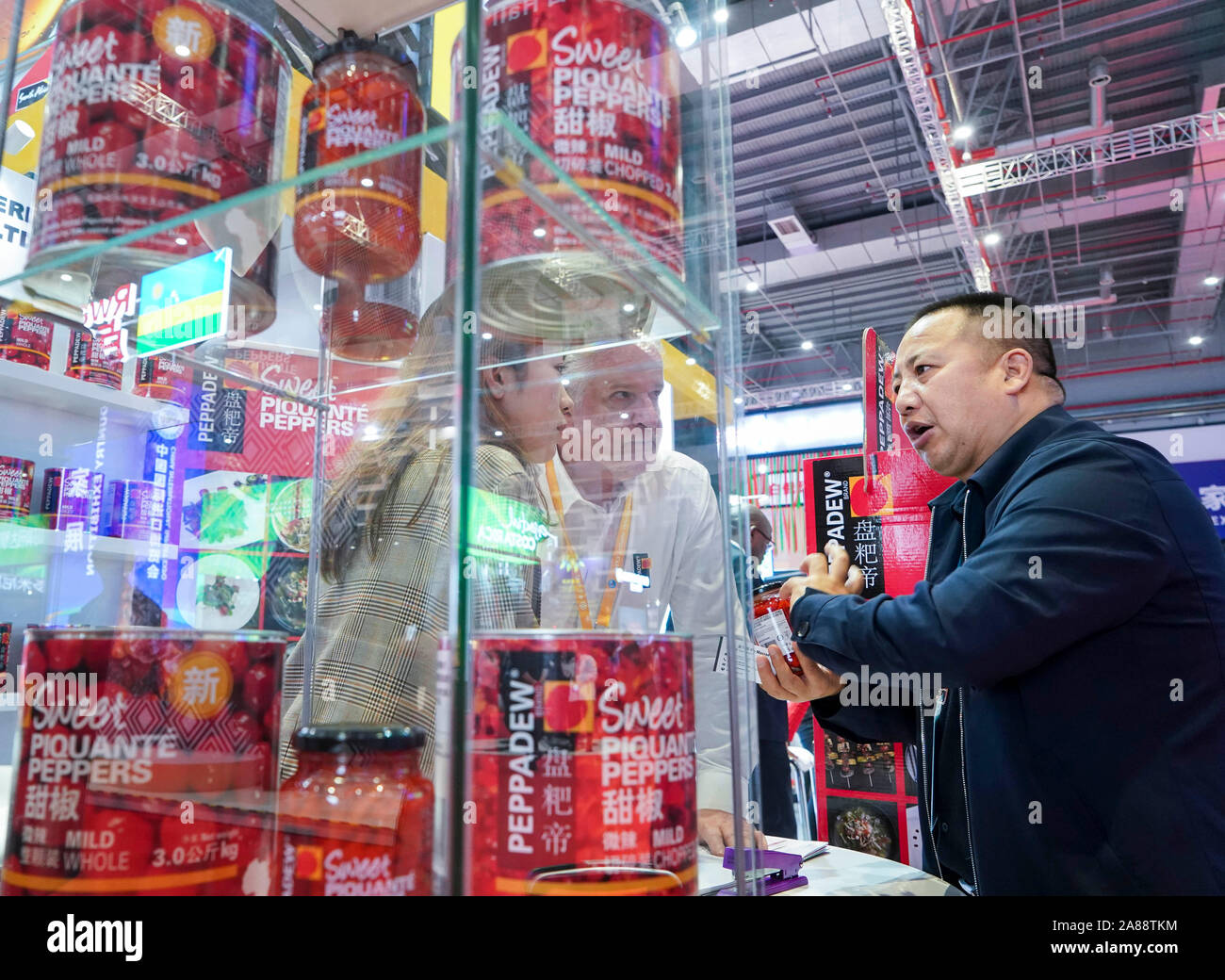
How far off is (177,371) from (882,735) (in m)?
1.28

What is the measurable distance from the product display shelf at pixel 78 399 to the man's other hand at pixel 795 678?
0.82 m

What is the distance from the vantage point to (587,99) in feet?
2.02

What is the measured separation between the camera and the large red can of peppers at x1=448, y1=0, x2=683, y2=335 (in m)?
0.59

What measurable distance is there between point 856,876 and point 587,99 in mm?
877

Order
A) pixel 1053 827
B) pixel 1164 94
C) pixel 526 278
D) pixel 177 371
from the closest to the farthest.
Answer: pixel 526 278
pixel 177 371
pixel 1053 827
pixel 1164 94

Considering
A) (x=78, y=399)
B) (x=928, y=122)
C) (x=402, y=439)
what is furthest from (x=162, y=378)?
(x=928, y=122)

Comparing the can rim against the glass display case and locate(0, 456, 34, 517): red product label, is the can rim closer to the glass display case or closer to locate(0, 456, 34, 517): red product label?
the glass display case

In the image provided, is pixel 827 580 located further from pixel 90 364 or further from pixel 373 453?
pixel 90 364

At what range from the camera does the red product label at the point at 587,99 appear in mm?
601

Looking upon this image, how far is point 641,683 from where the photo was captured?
0.51 metres

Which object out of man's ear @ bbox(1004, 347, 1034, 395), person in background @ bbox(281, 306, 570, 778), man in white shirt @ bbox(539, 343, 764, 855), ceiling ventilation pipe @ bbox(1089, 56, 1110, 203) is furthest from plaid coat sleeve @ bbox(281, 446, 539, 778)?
ceiling ventilation pipe @ bbox(1089, 56, 1110, 203)
